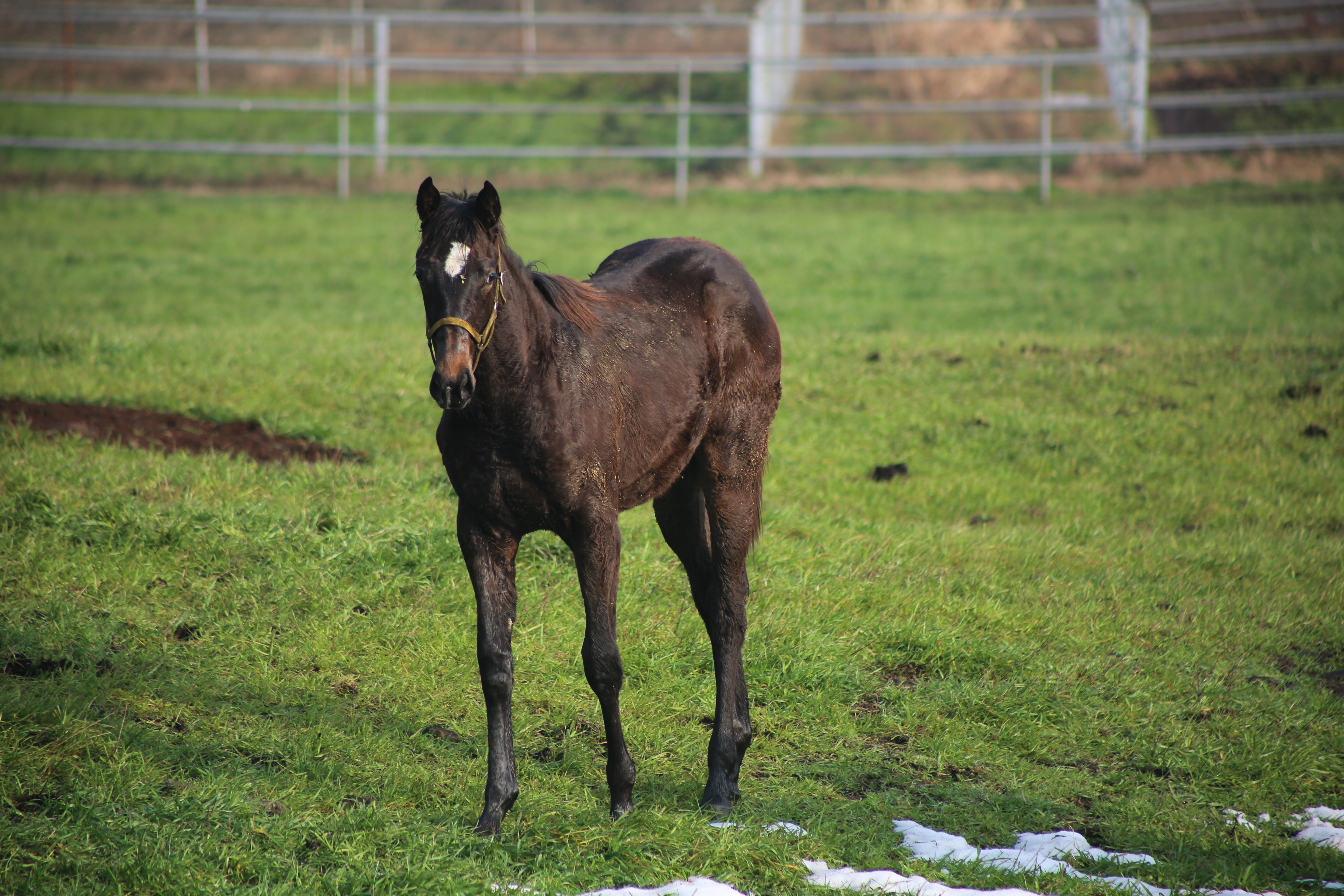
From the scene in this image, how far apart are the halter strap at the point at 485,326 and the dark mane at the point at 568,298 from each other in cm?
29

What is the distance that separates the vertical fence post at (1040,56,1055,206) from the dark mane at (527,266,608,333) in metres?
15.8

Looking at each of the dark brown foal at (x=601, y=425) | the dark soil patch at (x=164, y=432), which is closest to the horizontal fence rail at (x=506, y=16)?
the dark soil patch at (x=164, y=432)

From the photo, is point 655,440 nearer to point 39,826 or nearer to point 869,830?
point 869,830

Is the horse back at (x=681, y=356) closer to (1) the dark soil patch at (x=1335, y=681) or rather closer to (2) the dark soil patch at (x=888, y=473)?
(1) the dark soil patch at (x=1335, y=681)

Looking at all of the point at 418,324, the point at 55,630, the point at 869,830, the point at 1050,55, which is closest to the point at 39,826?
the point at 55,630

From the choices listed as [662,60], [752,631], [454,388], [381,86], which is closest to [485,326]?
[454,388]

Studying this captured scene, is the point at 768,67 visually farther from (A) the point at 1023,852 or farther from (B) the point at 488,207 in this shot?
(A) the point at 1023,852

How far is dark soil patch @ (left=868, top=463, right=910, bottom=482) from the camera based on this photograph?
27.9 ft

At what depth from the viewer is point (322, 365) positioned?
9.94 m

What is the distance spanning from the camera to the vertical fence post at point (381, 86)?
19797 mm

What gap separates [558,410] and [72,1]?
34316 millimetres

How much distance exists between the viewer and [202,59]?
1883cm

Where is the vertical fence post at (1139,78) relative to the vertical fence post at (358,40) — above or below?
below

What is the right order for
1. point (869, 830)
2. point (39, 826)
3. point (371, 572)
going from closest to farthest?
point (39, 826) → point (869, 830) → point (371, 572)
